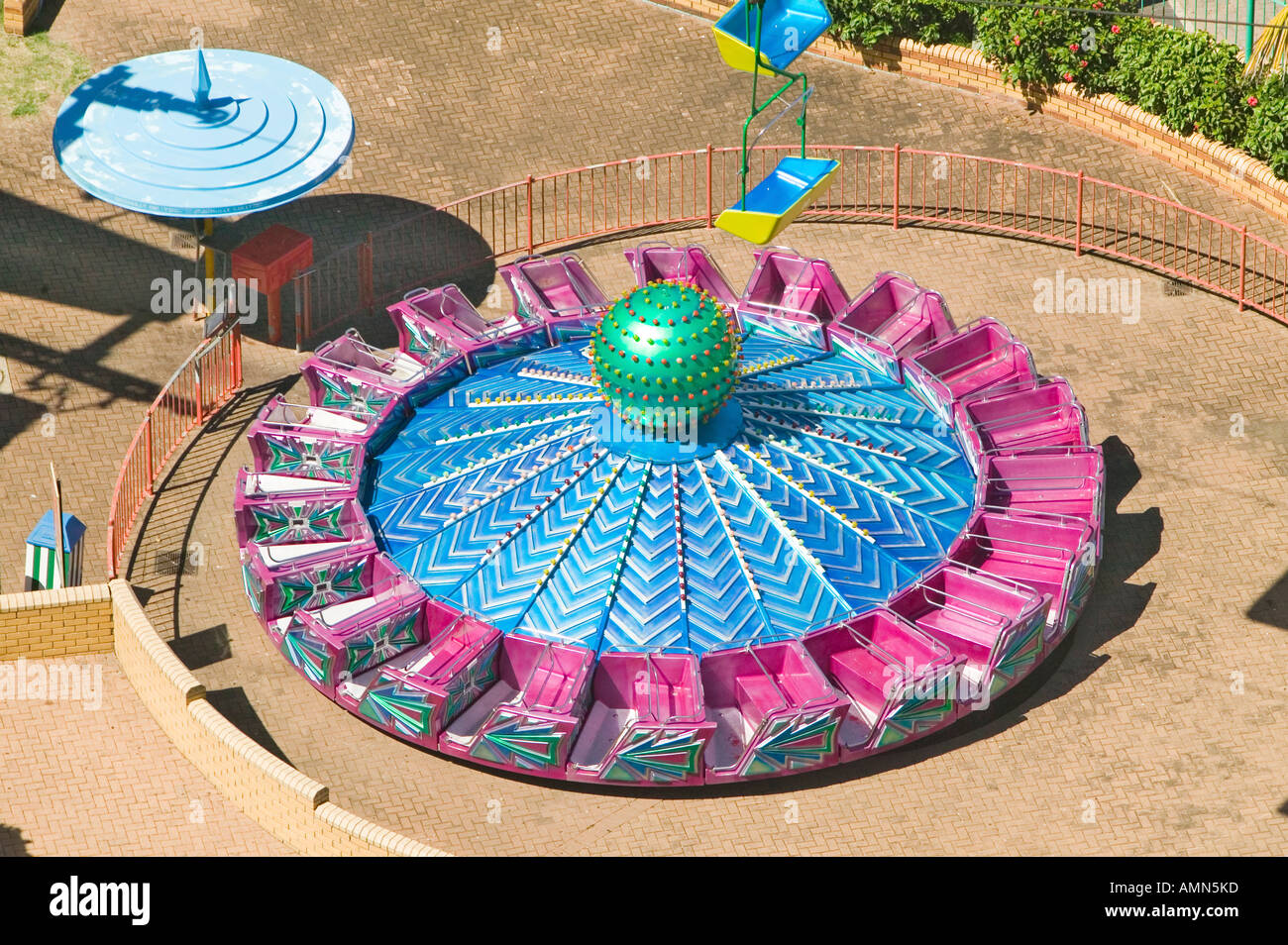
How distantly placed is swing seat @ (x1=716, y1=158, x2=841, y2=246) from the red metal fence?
41.0ft

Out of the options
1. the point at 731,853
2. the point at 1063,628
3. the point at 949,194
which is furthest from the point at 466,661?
the point at 949,194

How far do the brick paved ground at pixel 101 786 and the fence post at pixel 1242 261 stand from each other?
21.7m

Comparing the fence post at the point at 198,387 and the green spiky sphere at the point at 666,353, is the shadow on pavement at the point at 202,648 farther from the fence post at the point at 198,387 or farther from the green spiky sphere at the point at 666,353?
the green spiky sphere at the point at 666,353

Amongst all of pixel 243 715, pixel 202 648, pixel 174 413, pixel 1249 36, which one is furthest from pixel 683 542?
pixel 1249 36

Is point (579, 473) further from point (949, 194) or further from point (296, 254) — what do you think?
point (949, 194)

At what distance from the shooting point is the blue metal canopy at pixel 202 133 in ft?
165

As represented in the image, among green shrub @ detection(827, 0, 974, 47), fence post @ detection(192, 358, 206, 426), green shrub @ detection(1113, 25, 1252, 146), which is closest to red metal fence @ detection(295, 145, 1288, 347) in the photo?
green shrub @ detection(1113, 25, 1252, 146)

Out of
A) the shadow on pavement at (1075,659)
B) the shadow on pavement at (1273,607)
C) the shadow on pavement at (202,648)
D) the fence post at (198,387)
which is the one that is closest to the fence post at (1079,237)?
the shadow on pavement at (1075,659)

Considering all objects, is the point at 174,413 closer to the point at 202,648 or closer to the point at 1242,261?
the point at 202,648

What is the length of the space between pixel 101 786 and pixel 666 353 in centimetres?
1145

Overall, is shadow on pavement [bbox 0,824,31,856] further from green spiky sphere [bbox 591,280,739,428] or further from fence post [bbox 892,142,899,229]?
fence post [bbox 892,142,899,229]

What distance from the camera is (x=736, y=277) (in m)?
54.1

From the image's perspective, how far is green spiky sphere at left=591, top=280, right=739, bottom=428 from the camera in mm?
43438

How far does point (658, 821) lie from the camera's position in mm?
42656
